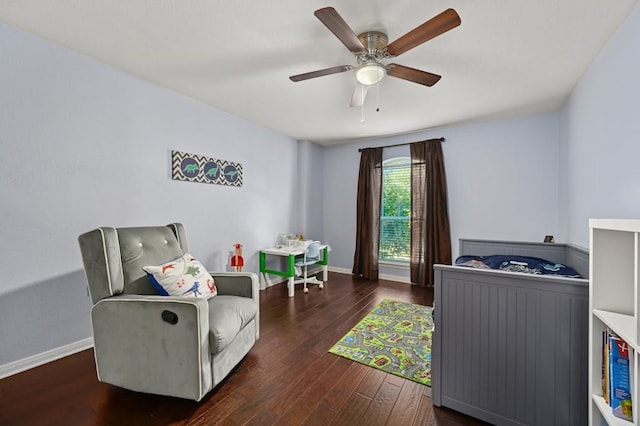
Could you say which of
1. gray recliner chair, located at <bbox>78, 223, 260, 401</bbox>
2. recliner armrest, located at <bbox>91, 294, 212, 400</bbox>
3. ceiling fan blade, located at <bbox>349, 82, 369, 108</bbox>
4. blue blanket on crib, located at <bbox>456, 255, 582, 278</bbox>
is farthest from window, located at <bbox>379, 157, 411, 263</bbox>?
recliner armrest, located at <bbox>91, 294, 212, 400</bbox>

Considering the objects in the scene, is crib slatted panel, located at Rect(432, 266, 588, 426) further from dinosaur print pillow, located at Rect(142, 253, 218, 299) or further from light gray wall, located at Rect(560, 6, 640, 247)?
dinosaur print pillow, located at Rect(142, 253, 218, 299)

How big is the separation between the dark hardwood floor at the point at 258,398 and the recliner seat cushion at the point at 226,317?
1.09 feet

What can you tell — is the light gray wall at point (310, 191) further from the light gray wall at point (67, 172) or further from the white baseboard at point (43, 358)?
the white baseboard at point (43, 358)

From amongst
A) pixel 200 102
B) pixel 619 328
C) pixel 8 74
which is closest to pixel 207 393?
pixel 619 328

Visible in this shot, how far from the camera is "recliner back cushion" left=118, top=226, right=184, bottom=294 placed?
185cm

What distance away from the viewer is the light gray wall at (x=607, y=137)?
1.63 metres

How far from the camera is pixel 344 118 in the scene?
3537 millimetres

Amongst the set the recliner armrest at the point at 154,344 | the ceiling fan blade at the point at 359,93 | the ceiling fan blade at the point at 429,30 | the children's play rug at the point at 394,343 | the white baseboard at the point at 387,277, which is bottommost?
the children's play rug at the point at 394,343

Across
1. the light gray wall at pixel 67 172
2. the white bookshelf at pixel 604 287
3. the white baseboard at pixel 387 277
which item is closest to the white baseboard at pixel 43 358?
the light gray wall at pixel 67 172

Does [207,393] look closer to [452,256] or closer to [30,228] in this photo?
[30,228]

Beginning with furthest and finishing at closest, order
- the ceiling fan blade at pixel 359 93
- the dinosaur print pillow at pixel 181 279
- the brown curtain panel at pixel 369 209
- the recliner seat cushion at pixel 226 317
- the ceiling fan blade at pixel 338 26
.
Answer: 1. the brown curtain panel at pixel 369 209
2. the ceiling fan blade at pixel 359 93
3. the dinosaur print pillow at pixel 181 279
4. the recliner seat cushion at pixel 226 317
5. the ceiling fan blade at pixel 338 26

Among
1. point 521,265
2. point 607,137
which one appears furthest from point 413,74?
point 521,265

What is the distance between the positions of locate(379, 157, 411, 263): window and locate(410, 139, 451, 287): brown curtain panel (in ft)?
0.70

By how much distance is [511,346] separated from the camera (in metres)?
1.37
